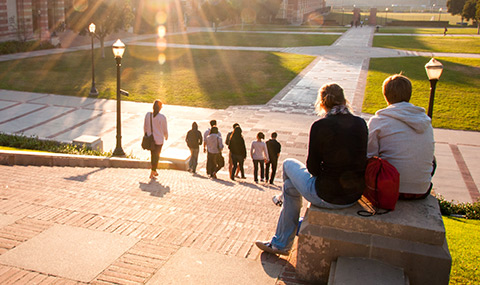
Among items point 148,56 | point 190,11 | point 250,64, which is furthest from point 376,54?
point 190,11

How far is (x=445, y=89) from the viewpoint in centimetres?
2484

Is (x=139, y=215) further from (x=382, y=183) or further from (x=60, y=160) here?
(x=60, y=160)

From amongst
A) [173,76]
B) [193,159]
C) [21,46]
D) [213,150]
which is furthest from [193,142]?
[21,46]

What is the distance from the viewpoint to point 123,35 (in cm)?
5278

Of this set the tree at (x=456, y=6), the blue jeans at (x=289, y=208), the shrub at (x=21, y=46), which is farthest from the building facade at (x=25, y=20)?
the tree at (x=456, y=6)

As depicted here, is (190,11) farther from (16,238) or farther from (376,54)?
(16,238)

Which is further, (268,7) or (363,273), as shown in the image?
(268,7)

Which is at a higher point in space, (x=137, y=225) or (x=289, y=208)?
(x=289, y=208)

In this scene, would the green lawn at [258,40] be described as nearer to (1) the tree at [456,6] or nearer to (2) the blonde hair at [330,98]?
(1) the tree at [456,6]

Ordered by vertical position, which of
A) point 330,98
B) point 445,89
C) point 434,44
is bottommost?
Result: point 445,89

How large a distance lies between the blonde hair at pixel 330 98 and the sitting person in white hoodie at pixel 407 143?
44 centimetres

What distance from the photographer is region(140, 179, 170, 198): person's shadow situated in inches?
295

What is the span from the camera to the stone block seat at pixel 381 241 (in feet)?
12.2

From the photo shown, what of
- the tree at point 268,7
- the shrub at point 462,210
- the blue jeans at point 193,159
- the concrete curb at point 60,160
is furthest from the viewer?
the tree at point 268,7
